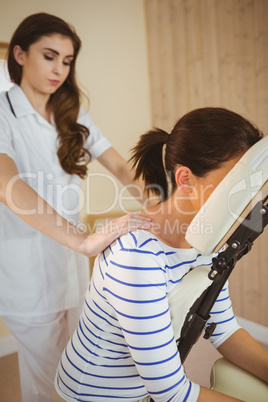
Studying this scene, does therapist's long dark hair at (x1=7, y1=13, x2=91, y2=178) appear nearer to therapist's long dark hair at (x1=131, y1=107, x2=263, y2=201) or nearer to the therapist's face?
the therapist's face

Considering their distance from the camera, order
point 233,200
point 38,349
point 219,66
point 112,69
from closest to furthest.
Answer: point 233,200, point 38,349, point 219,66, point 112,69

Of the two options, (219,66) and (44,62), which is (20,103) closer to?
(44,62)

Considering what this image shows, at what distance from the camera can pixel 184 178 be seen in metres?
0.99

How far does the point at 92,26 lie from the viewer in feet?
9.20

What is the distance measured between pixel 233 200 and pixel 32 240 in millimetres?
936

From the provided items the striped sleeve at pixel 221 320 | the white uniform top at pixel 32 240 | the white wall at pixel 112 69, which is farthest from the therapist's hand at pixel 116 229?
the white wall at pixel 112 69

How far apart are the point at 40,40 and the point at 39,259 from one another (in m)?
0.81

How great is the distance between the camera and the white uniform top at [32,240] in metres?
1.46

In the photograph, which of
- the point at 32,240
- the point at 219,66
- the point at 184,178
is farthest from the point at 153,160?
the point at 219,66

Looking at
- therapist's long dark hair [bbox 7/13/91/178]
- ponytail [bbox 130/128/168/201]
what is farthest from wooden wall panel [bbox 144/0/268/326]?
ponytail [bbox 130/128/168/201]

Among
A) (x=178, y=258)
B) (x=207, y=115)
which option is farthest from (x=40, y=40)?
(x=178, y=258)

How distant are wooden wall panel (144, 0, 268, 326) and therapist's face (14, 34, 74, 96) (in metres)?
1.33

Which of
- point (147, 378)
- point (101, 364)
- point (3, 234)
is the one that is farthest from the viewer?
point (3, 234)

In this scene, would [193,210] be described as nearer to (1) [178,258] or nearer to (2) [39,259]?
(1) [178,258]
